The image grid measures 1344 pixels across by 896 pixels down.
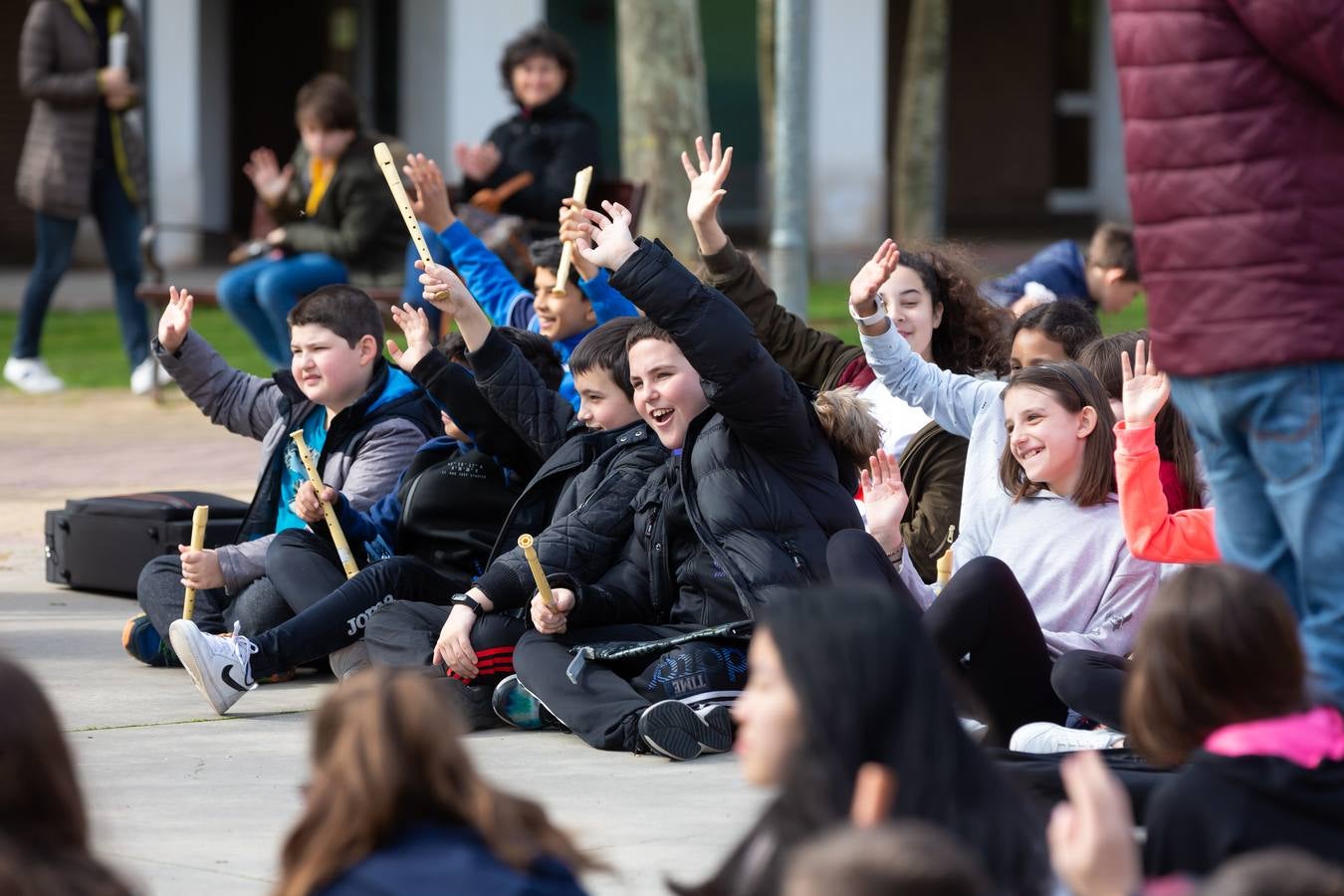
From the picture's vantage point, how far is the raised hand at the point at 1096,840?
238 centimetres

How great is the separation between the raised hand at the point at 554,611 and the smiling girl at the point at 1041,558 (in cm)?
67

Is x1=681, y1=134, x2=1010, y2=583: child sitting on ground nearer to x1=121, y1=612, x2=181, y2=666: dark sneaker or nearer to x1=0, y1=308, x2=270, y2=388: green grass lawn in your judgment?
x1=121, y1=612, x2=181, y2=666: dark sneaker

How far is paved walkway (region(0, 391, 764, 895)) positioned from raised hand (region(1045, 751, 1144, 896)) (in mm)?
756

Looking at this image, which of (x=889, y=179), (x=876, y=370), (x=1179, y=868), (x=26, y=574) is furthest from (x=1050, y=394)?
(x=889, y=179)

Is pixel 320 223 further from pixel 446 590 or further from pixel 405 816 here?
pixel 405 816

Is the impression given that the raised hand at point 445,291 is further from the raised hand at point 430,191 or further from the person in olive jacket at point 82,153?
the person in olive jacket at point 82,153

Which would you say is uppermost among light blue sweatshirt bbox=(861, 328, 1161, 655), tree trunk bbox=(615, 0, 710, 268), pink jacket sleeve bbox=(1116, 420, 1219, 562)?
tree trunk bbox=(615, 0, 710, 268)

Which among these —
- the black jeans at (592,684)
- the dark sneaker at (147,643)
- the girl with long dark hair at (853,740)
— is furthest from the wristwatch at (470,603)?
the girl with long dark hair at (853,740)

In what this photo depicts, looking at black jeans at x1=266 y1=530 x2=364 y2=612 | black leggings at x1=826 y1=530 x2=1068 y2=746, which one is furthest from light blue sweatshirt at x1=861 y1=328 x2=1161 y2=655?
black jeans at x1=266 y1=530 x2=364 y2=612

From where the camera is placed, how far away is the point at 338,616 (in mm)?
5293

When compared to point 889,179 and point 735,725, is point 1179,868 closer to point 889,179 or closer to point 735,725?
point 735,725

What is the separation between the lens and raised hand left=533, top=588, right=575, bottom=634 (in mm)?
4859

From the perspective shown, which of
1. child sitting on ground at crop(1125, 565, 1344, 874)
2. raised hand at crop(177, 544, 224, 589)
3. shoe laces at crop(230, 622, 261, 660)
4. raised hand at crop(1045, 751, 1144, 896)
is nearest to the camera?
raised hand at crop(1045, 751, 1144, 896)

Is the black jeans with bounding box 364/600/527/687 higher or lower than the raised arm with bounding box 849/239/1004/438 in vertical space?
lower
